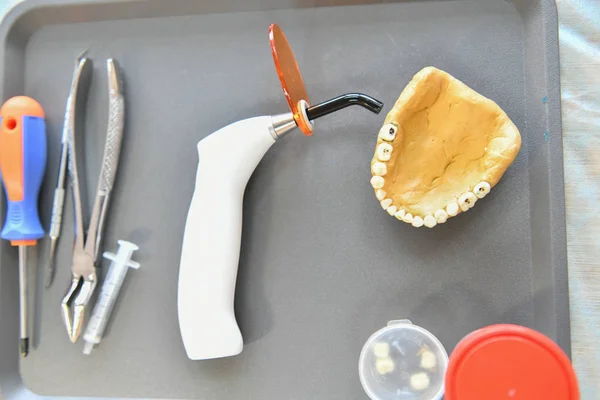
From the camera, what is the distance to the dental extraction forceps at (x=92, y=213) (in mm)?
689

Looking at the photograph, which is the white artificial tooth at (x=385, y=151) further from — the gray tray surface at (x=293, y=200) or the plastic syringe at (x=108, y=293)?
the plastic syringe at (x=108, y=293)

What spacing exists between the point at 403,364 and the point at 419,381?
3cm

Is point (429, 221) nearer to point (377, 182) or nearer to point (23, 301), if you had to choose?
point (377, 182)

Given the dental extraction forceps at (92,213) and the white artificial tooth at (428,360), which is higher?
the dental extraction forceps at (92,213)

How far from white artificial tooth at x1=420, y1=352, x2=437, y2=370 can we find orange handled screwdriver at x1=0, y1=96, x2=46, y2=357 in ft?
1.76

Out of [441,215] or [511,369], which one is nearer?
[511,369]

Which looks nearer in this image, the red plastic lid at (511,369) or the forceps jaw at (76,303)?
the red plastic lid at (511,369)

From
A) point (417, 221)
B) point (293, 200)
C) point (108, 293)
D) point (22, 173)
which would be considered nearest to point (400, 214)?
point (417, 221)

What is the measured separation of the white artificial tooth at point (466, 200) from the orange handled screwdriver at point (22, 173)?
1.86 feet

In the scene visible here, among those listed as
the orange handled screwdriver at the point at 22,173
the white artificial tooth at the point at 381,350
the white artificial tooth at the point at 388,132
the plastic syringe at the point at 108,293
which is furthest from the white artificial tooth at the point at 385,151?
the orange handled screwdriver at the point at 22,173

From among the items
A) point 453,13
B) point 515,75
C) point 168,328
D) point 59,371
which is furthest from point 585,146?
point 59,371

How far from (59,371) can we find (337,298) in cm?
40

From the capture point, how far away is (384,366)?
0.61m

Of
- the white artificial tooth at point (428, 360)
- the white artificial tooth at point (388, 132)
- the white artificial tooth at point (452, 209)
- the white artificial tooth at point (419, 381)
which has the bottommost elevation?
the white artificial tooth at point (419, 381)
